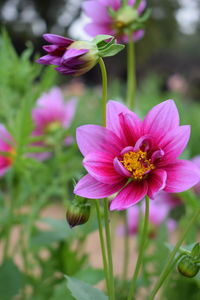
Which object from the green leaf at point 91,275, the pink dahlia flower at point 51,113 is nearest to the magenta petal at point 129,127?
the green leaf at point 91,275

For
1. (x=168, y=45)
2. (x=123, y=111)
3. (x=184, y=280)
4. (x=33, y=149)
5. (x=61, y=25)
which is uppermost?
(x=123, y=111)

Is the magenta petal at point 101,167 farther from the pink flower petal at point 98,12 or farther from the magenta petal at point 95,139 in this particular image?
the pink flower petal at point 98,12

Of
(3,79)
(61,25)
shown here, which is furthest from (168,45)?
(3,79)

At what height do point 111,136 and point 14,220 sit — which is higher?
point 111,136

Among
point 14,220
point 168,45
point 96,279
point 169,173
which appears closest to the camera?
point 169,173

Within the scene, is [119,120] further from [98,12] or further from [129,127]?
[98,12]

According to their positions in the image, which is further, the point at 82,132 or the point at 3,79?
the point at 3,79

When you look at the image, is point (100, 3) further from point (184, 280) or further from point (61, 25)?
point (61, 25)
